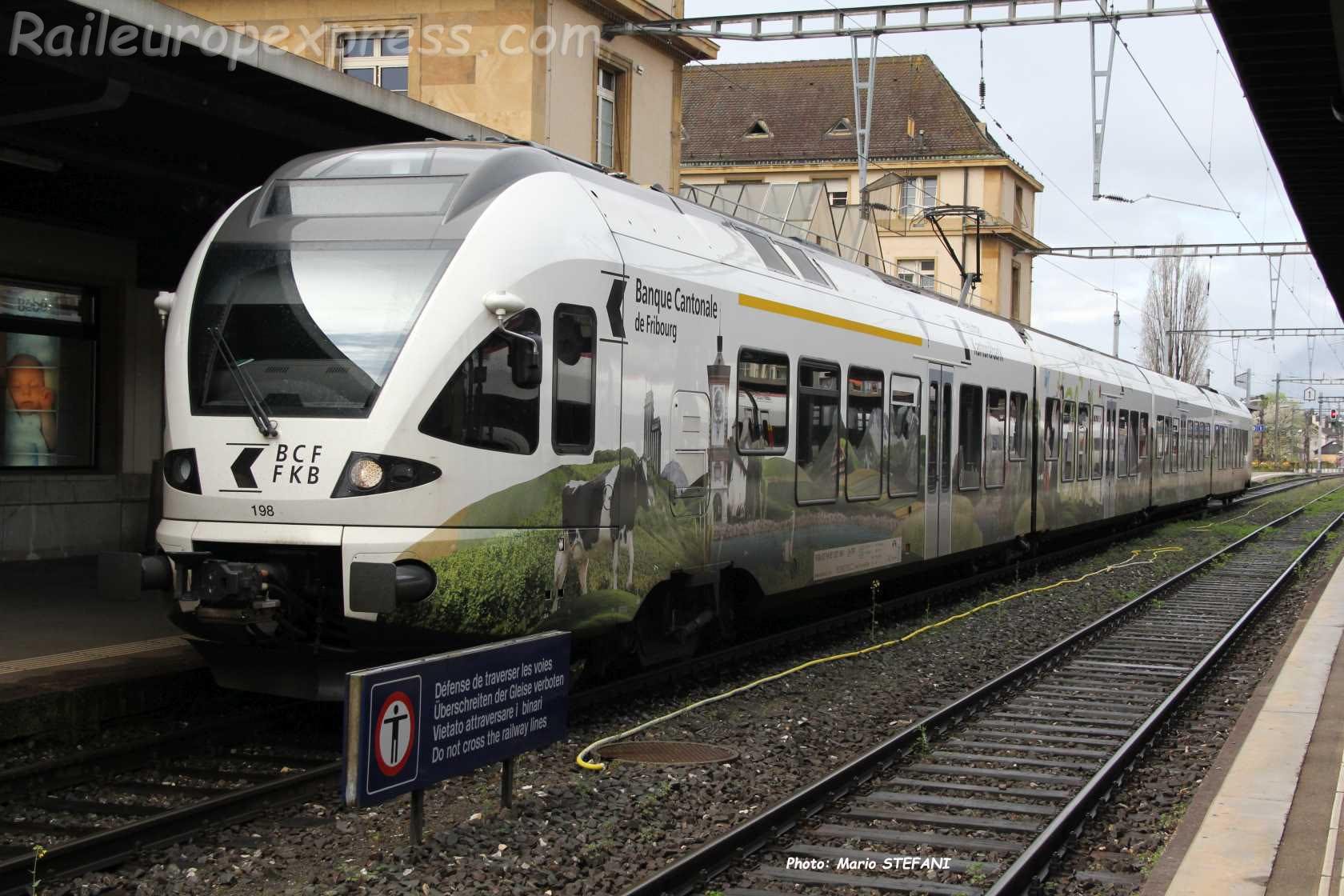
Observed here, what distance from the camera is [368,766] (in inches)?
224

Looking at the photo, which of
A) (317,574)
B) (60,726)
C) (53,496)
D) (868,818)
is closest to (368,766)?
(317,574)

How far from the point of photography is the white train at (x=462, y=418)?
7.28 meters

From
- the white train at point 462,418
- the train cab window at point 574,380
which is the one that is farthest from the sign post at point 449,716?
the train cab window at point 574,380

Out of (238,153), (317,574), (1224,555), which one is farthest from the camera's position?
(1224,555)

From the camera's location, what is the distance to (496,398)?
25.1 feet

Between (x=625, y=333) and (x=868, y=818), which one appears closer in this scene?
(x=868, y=818)

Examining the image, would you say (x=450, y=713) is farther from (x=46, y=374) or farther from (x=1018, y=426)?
(x=1018, y=426)

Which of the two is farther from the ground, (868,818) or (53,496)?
(53,496)

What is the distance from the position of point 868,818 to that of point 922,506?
24.9 feet

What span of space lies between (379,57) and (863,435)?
43.2 feet

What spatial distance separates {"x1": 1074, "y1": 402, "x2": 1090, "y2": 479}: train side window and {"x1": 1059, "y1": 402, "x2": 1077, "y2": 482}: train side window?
1.23 feet

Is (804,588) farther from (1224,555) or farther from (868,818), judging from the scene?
(1224,555)

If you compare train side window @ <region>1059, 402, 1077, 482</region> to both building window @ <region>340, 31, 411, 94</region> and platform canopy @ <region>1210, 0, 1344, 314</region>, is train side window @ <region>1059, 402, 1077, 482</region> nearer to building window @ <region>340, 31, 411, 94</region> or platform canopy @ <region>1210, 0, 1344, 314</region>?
platform canopy @ <region>1210, 0, 1344, 314</region>

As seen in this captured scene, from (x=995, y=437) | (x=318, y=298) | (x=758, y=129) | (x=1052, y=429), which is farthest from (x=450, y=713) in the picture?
(x=758, y=129)
